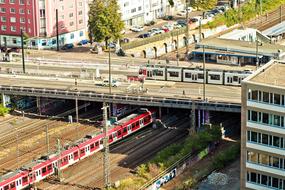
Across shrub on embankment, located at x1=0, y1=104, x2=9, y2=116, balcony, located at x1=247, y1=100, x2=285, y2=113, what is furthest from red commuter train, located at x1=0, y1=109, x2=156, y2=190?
balcony, located at x1=247, y1=100, x2=285, y2=113

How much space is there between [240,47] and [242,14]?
138 feet

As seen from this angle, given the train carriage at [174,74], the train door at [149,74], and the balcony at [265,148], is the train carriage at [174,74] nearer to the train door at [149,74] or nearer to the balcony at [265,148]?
the train door at [149,74]

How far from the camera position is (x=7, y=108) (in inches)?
3329

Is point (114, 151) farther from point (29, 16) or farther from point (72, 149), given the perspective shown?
point (29, 16)

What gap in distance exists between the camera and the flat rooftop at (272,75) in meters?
53.9

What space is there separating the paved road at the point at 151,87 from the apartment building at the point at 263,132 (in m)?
20.8

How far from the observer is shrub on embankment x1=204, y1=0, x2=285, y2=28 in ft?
435

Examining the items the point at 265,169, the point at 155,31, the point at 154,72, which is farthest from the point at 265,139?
the point at 155,31

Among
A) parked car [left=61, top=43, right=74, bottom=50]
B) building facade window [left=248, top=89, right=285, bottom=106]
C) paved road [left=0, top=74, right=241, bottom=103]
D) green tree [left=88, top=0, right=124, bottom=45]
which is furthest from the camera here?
parked car [left=61, top=43, right=74, bottom=50]

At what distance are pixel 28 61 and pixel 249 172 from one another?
54239mm

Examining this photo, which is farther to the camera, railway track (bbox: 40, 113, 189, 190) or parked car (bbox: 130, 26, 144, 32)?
parked car (bbox: 130, 26, 144, 32)

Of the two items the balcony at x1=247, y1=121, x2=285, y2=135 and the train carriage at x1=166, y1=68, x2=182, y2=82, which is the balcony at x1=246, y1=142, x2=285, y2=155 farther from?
the train carriage at x1=166, y1=68, x2=182, y2=82

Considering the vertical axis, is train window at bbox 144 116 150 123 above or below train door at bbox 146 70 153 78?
below

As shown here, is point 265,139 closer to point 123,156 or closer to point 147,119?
point 123,156
